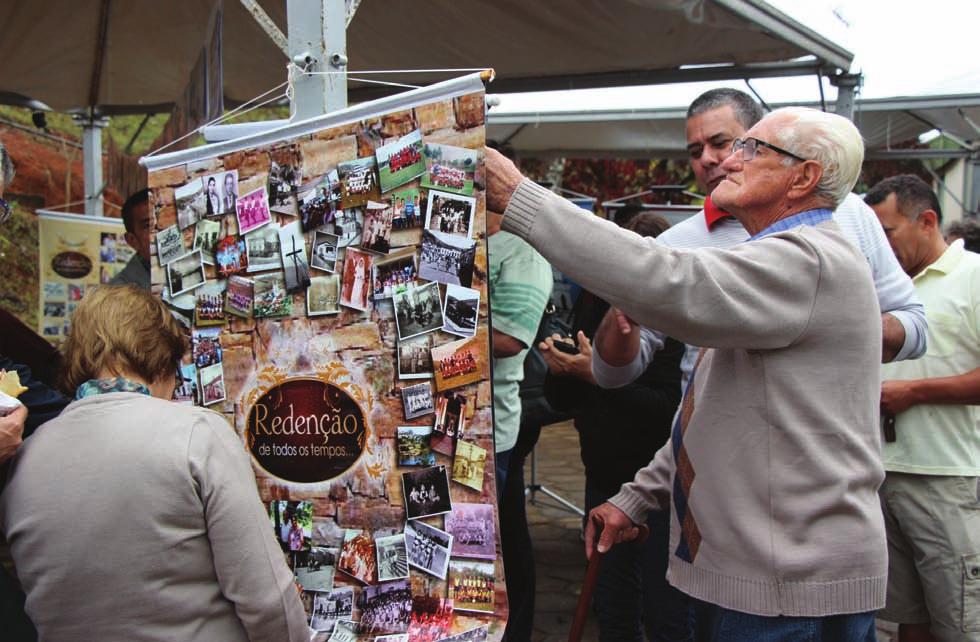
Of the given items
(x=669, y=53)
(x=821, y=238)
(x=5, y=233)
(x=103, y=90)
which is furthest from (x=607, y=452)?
(x=5, y=233)

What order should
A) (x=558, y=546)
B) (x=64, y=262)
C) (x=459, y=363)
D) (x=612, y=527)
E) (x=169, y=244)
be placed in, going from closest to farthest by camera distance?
(x=459, y=363) → (x=169, y=244) → (x=612, y=527) → (x=558, y=546) → (x=64, y=262)

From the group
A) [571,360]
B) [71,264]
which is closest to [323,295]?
[571,360]

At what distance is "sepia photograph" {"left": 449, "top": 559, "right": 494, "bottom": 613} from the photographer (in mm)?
1859

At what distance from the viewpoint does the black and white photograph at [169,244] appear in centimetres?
216

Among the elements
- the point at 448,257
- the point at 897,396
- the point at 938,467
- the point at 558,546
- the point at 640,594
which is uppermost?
the point at 448,257

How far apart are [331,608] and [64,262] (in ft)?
16.7

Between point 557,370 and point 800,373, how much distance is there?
1562mm

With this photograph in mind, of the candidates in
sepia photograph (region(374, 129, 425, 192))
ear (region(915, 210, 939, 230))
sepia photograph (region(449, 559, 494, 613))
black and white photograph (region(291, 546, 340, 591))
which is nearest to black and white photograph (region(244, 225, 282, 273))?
sepia photograph (region(374, 129, 425, 192))

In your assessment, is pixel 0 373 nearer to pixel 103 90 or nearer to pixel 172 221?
pixel 172 221

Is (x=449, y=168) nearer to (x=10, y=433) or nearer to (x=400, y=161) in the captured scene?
(x=400, y=161)

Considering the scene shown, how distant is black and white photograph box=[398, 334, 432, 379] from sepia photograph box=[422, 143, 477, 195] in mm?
312

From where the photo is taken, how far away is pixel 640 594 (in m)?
3.37

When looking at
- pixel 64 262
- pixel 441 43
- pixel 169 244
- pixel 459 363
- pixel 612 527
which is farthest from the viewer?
pixel 64 262

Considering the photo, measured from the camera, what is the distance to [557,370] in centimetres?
329
